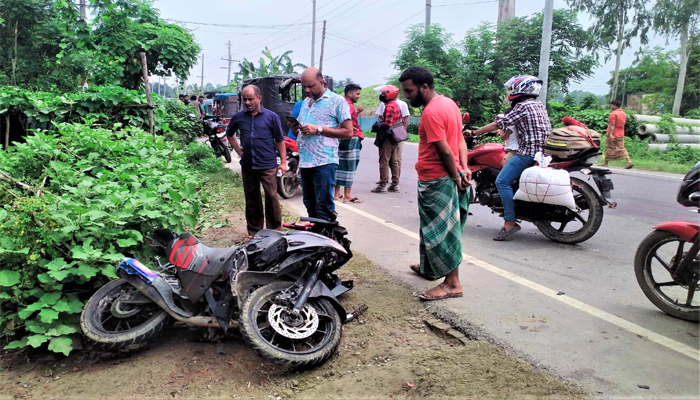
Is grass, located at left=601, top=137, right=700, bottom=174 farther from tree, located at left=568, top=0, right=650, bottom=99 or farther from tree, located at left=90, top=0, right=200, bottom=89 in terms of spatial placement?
tree, located at left=568, top=0, right=650, bottom=99

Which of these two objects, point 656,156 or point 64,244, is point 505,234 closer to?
point 64,244

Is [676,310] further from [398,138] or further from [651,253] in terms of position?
[398,138]

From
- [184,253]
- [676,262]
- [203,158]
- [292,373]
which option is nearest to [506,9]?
[203,158]

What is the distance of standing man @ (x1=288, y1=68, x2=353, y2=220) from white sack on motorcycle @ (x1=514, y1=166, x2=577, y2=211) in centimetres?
193

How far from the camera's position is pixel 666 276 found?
3.66m

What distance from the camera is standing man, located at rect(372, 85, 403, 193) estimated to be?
814 centimetres

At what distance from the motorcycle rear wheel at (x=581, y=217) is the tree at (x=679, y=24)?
1178 inches

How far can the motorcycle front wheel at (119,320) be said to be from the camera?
9.56ft

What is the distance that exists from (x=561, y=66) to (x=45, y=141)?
25.2 metres

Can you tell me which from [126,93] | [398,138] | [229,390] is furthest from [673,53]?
[229,390]

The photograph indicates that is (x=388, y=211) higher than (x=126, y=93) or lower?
lower

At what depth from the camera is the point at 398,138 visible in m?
8.34

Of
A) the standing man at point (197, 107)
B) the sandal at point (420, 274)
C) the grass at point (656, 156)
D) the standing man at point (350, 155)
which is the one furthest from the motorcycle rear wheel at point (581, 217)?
the standing man at point (197, 107)

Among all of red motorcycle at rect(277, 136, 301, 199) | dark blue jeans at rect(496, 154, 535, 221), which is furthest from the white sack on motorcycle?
red motorcycle at rect(277, 136, 301, 199)
